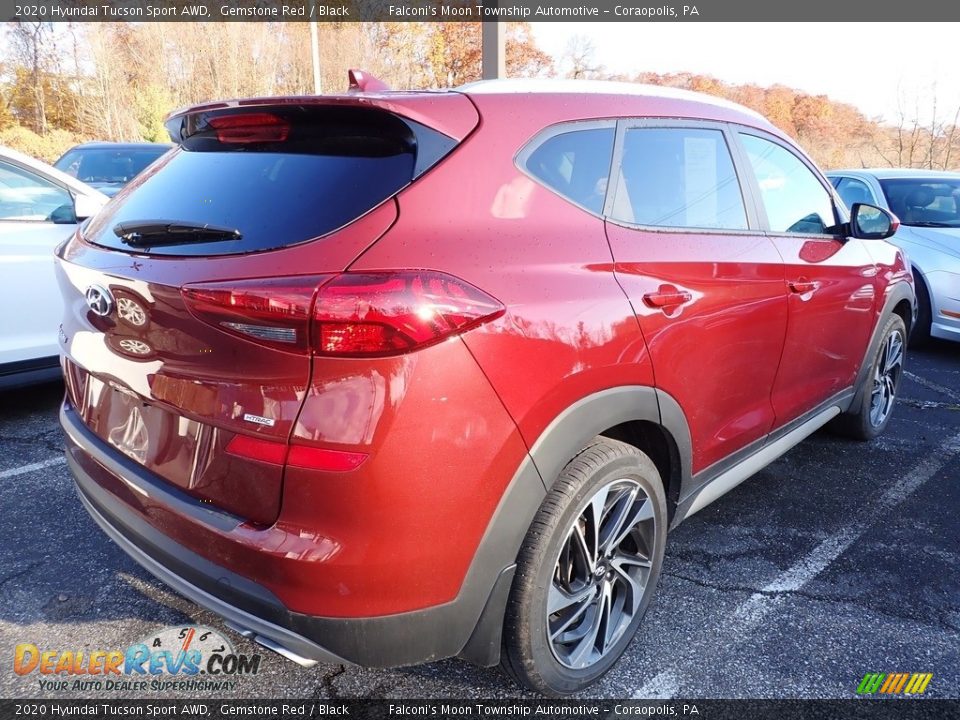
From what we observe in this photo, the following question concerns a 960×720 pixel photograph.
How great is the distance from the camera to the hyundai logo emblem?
1.78m

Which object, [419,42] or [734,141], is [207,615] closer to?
[734,141]

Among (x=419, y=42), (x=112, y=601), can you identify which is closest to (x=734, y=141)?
(x=112, y=601)

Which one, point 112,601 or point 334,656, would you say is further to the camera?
point 112,601

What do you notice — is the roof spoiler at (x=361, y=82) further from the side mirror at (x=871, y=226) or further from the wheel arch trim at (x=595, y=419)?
the side mirror at (x=871, y=226)

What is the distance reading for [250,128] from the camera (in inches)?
74.0

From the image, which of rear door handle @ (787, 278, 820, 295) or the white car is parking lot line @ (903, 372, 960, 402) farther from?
the white car

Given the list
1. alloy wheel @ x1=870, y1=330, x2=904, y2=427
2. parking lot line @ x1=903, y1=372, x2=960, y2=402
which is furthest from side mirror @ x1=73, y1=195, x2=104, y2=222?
parking lot line @ x1=903, y1=372, x2=960, y2=402

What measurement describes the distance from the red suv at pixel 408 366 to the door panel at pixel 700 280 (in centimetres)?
1

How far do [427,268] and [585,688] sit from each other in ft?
4.60

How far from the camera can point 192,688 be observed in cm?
208

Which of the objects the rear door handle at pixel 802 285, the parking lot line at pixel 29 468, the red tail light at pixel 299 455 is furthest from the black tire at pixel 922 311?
the parking lot line at pixel 29 468

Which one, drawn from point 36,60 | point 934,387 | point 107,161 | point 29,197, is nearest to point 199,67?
point 36,60

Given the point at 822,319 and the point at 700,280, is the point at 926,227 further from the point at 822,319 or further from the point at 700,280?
the point at 700,280

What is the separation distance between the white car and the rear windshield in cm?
228
